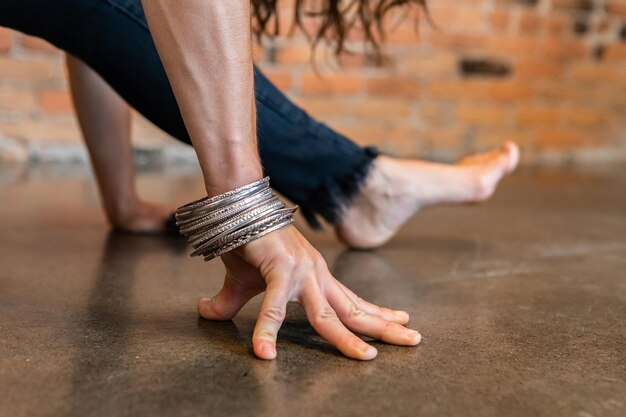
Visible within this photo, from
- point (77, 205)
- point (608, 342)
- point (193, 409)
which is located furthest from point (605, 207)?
point (193, 409)

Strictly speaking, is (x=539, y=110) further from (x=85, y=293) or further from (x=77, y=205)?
(x=85, y=293)

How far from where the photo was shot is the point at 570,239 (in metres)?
1.65

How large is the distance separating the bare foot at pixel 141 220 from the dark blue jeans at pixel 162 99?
309 mm

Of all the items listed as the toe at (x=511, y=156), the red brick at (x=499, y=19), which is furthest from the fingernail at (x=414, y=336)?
the red brick at (x=499, y=19)

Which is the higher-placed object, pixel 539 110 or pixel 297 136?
pixel 297 136

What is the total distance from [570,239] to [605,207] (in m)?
0.53

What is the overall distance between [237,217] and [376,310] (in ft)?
0.69

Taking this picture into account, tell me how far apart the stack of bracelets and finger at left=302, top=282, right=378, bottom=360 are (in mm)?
85

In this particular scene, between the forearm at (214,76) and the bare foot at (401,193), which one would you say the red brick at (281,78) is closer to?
the bare foot at (401,193)

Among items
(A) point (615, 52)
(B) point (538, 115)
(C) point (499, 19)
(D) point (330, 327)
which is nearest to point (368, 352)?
(D) point (330, 327)

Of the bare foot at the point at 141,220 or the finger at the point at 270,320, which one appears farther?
the bare foot at the point at 141,220

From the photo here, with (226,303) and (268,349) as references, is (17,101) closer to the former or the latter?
(226,303)

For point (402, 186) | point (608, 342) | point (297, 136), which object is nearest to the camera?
point (608, 342)

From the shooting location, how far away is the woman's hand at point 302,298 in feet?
2.77
